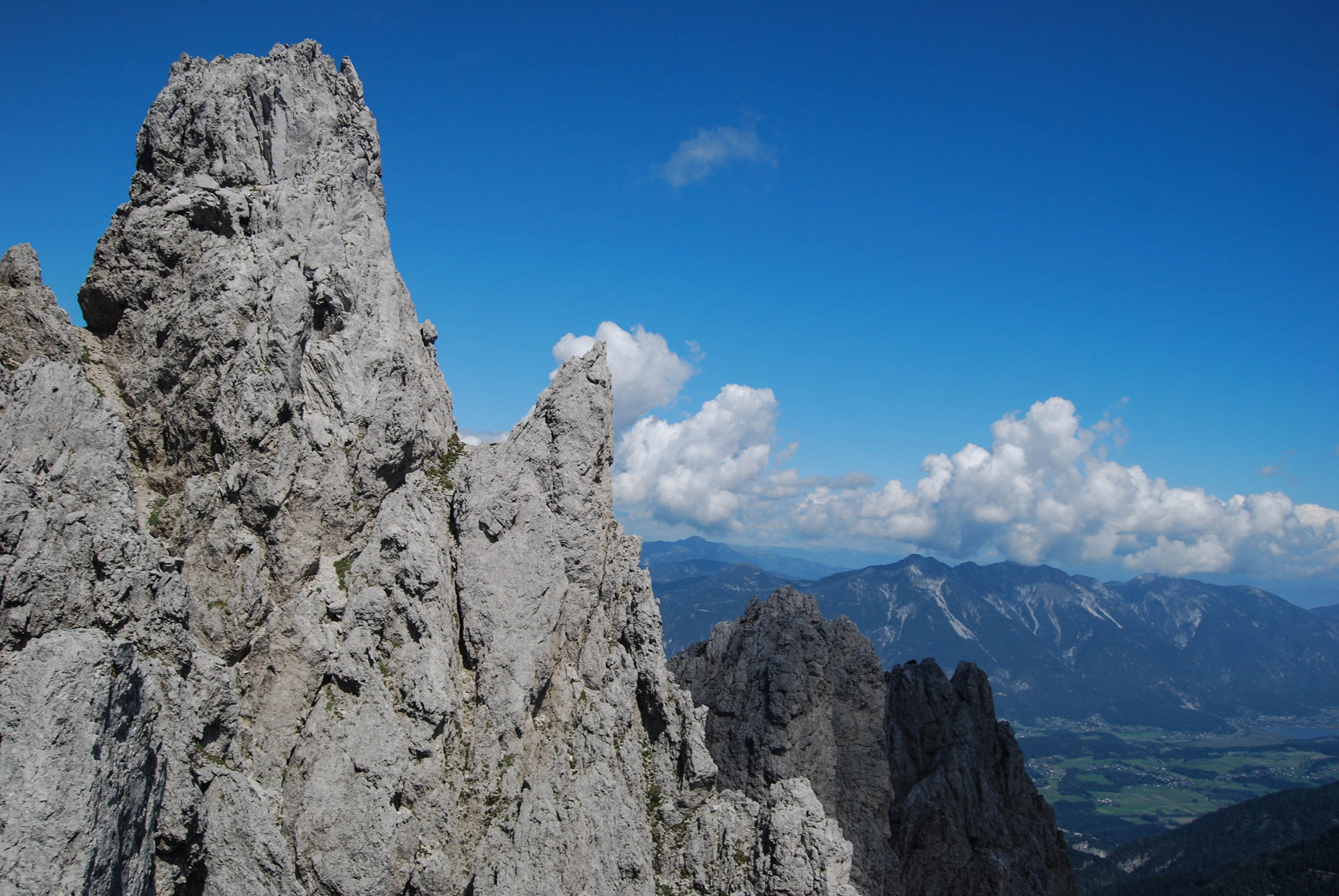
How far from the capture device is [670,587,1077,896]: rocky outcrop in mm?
58688

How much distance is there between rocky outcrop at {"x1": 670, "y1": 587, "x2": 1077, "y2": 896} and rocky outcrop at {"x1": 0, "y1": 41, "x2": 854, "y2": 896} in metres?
6.07

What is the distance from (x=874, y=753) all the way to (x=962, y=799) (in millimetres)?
9489

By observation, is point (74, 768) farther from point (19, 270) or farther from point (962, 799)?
point (962, 799)

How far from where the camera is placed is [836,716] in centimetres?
6269

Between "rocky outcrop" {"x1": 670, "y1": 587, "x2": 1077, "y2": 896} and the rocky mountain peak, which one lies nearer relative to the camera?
the rocky mountain peak

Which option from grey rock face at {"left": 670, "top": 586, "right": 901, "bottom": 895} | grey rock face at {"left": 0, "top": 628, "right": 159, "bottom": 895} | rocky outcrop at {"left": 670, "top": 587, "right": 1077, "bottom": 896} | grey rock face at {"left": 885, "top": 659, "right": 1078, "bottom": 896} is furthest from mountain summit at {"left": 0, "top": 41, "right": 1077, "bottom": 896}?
grey rock face at {"left": 885, "top": 659, "right": 1078, "bottom": 896}

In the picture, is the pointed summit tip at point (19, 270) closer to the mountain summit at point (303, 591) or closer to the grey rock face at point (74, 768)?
the mountain summit at point (303, 591)

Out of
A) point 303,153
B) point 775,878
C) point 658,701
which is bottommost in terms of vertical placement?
point 775,878

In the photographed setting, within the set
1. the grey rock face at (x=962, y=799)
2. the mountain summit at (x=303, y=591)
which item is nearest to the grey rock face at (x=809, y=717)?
the mountain summit at (x=303, y=591)

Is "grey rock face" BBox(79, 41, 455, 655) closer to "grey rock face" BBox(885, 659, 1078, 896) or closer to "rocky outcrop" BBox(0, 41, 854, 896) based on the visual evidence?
"rocky outcrop" BBox(0, 41, 854, 896)

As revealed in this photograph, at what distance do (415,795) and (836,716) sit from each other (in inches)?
1396

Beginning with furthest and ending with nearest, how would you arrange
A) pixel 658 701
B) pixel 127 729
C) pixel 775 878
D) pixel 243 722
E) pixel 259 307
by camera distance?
1. pixel 658 701
2. pixel 775 878
3. pixel 259 307
4. pixel 243 722
5. pixel 127 729

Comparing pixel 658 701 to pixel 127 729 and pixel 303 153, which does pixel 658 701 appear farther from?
pixel 303 153

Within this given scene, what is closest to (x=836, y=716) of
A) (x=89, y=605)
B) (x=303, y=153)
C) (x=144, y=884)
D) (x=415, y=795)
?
(x=415, y=795)
